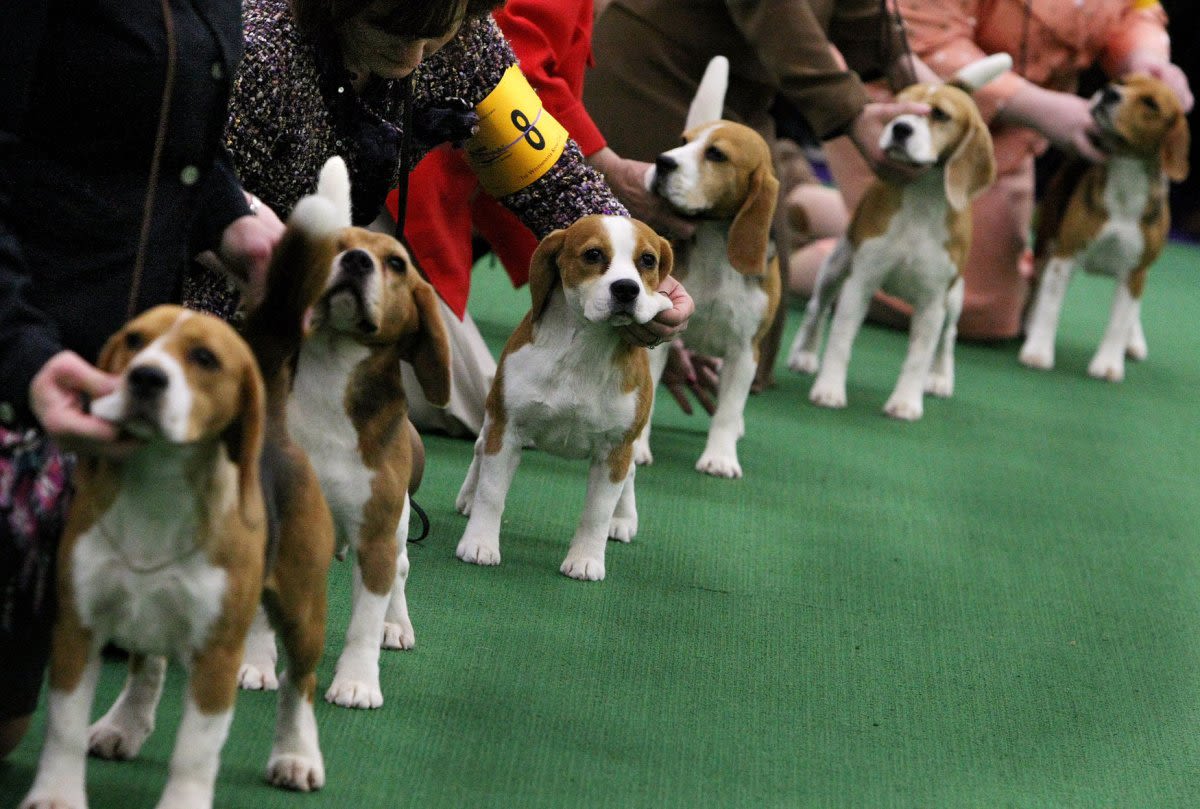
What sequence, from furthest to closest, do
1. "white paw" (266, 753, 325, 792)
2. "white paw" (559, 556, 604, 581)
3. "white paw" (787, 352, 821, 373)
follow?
"white paw" (787, 352, 821, 373) < "white paw" (559, 556, 604, 581) < "white paw" (266, 753, 325, 792)

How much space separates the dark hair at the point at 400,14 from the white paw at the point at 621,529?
3.82 ft

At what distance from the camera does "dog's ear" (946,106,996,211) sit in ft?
15.3

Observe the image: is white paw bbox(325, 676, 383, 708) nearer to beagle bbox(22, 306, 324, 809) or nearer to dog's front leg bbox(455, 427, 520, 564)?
beagle bbox(22, 306, 324, 809)

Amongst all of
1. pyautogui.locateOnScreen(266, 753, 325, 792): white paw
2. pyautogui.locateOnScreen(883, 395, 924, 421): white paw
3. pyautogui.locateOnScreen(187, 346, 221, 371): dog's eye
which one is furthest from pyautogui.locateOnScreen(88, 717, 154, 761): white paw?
pyautogui.locateOnScreen(883, 395, 924, 421): white paw

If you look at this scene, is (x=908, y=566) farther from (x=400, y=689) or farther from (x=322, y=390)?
(x=322, y=390)

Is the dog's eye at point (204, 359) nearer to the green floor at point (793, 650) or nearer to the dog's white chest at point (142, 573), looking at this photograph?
the dog's white chest at point (142, 573)

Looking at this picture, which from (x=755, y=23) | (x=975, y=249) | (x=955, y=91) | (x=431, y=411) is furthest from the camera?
(x=975, y=249)

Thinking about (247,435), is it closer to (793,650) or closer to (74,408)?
(74,408)

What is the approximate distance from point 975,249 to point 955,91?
1793 millimetres

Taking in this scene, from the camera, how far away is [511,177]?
292 centimetres

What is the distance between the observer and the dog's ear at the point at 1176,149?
5.81 metres

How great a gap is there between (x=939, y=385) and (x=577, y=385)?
2.76 meters

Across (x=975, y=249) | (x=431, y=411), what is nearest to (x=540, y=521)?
(x=431, y=411)

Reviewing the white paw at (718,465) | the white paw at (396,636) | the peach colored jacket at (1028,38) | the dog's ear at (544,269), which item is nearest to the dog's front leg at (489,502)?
the dog's ear at (544,269)
